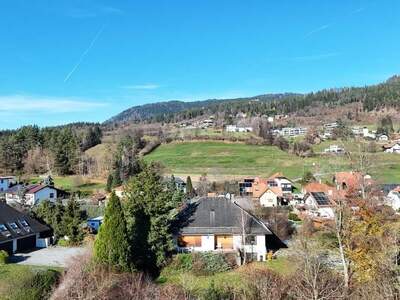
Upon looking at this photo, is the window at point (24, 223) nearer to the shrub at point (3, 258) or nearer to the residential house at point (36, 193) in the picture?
the shrub at point (3, 258)

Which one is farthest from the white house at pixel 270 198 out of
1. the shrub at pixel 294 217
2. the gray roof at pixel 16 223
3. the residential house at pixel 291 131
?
the residential house at pixel 291 131

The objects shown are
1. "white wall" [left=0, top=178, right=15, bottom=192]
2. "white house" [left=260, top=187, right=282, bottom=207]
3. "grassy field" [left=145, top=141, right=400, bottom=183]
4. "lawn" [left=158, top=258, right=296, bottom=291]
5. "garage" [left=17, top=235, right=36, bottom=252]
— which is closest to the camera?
"lawn" [left=158, top=258, right=296, bottom=291]

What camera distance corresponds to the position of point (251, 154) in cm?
9800

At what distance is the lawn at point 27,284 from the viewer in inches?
851

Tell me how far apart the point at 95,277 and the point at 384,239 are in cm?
1467

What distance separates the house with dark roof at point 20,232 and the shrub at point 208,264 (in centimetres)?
1482

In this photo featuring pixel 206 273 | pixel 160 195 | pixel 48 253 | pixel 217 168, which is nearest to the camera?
pixel 206 273

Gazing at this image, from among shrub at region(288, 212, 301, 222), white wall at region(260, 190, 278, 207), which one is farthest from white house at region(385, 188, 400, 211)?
white wall at region(260, 190, 278, 207)

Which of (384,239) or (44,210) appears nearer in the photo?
(384,239)

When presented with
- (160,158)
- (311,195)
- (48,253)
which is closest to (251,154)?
(160,158)

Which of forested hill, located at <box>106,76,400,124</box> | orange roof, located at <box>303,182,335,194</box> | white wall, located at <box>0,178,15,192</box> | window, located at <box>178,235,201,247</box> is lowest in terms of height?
orange roof, located at <box>303,182,335,194</box>

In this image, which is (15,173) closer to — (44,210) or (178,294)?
(44,210)

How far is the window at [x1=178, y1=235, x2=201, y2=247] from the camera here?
108 feet

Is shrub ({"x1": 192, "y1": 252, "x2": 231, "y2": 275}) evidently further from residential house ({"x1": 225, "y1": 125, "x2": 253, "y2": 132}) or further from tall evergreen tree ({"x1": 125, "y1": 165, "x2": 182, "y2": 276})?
residential house ({"x1": 225, "y1": 125, "x2": 253, "y2": 132})
